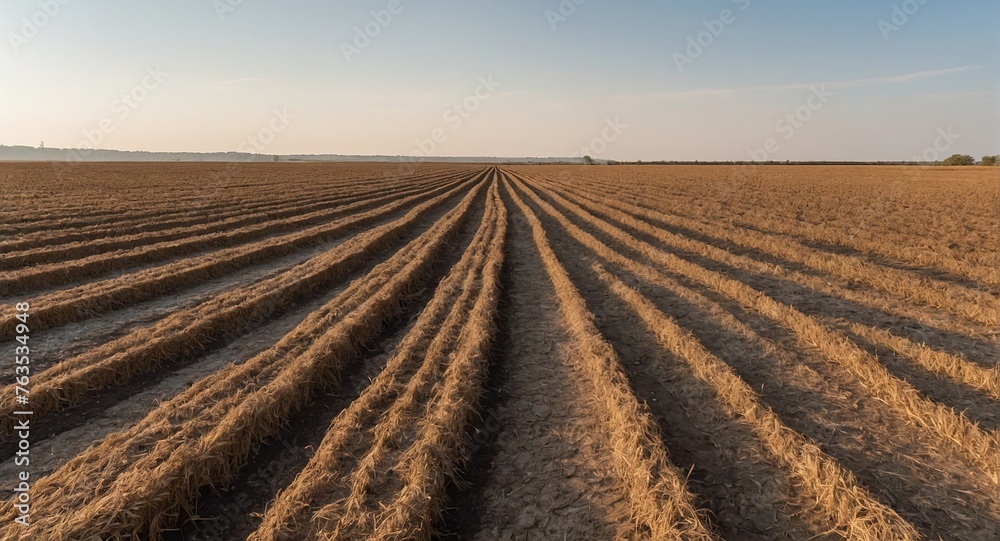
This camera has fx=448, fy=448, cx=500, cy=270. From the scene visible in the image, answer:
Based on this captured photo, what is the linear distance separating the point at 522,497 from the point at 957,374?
739cm

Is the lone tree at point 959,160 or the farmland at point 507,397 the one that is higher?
the lone tree at point 959,160

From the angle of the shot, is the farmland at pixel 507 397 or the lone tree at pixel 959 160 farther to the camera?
the lone tree at pixel 959 160

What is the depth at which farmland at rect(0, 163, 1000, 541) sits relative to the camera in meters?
4.61

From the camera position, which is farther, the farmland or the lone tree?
the lone tree

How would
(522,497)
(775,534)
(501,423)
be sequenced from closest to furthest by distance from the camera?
(775,534), (522,497), (501,423)

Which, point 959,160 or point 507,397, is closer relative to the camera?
point 507,397

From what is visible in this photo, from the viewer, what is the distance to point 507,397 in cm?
704

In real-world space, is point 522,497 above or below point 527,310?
below

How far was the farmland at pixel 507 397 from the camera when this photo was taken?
461 cm

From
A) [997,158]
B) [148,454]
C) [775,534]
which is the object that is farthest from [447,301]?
[997,158]

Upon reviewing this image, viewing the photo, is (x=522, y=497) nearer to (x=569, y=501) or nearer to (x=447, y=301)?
(x=569, y=501)

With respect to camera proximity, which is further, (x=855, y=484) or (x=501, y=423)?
(x=501, y=423)

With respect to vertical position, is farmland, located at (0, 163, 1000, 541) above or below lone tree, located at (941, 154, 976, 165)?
below

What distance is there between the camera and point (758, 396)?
6.54 m
